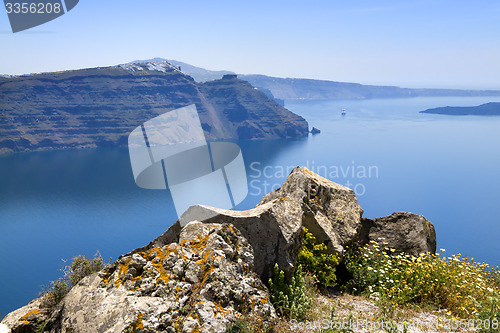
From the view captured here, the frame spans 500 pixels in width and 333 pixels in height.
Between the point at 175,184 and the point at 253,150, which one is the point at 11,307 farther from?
the point at 253,150

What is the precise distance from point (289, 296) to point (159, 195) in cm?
11859

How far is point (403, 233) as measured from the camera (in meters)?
8.58

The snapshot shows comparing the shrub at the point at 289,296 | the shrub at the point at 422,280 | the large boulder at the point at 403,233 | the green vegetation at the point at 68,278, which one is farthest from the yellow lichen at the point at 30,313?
the large boulder at the point at 403,233

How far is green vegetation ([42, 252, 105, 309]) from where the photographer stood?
19.8 ft

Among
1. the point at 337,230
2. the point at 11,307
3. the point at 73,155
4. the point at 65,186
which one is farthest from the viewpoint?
the point at 73,155

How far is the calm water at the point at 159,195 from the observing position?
285 ft

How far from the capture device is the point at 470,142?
625 feet

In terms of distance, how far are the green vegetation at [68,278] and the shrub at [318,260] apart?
367 cm

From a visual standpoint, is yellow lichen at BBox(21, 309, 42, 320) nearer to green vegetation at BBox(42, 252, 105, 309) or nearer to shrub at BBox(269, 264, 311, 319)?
green vegetation at BBox(42, 252, 105, 309)

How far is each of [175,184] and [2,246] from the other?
335 feet

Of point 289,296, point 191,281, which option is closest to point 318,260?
point 289,296

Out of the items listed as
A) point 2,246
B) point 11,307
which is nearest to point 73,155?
point 2,246

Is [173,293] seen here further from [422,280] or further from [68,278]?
[422,280]

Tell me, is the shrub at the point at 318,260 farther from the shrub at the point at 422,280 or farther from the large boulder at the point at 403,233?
the large boulder at the point at 403,233
